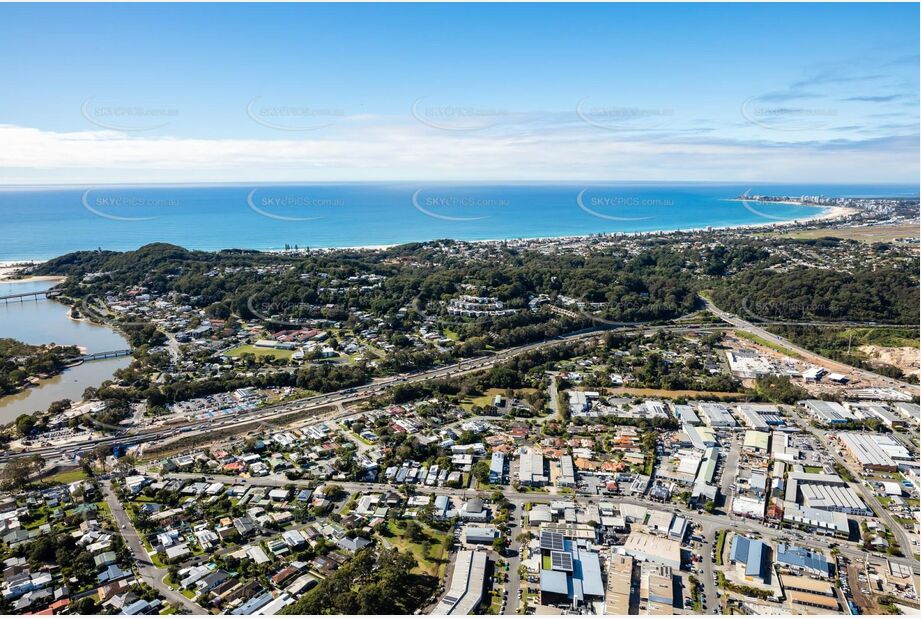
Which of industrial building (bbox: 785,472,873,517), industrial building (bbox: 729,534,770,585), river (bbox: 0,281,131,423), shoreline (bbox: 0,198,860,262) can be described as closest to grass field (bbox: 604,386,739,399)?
industrial building (bbox: 785,472,873,517)

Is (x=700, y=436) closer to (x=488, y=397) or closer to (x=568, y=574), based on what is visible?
(x=488, y=397)

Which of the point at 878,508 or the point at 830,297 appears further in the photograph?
the point at 830,297

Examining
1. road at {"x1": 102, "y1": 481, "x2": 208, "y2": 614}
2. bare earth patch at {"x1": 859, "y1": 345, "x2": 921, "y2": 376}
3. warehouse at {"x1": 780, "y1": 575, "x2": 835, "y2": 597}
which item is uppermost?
bare earth patch at {"x1": 859, "y1": 345, "x2": 921, "y2": 376}

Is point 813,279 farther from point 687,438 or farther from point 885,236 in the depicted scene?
point 885,236

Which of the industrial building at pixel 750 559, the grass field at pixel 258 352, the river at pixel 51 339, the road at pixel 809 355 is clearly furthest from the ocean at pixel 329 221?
the industrial building at pixel 750 559

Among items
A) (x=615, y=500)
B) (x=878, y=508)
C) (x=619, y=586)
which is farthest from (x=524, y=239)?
(x=619, y=586)

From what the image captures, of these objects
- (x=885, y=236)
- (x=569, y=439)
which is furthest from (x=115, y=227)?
(x=885, y=236)

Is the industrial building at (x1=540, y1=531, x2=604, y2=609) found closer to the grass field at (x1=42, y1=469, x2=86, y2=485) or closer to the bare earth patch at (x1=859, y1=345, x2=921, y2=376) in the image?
the grass field at (x1=42, y1=469, x2=86, y2=485)
